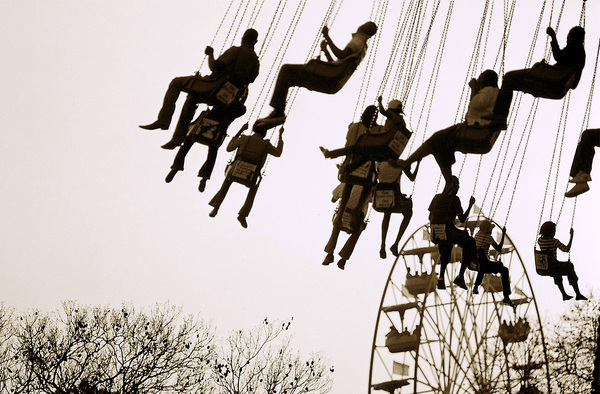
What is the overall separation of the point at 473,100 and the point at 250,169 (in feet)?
9.11

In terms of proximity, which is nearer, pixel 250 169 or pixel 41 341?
pixel 250 169

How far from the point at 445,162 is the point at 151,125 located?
11.7 ft

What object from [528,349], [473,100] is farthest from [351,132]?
[528,349]

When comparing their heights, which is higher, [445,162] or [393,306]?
[393,306]

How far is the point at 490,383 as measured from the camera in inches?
803

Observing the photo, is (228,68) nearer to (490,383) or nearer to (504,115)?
(504,115)

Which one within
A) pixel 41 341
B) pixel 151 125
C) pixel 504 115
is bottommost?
pixel 151 125

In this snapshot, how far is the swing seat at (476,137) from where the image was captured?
11.8 m

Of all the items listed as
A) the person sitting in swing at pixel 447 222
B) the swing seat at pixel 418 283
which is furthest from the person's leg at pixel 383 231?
the swing seat at pixel 418 283

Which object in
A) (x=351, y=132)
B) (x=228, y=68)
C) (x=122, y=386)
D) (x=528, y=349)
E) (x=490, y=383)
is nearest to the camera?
(x=228, y=68)

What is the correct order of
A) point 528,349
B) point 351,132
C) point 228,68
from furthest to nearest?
point 528,349 < point 351,132 < point 228,68

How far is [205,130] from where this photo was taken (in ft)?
38.9

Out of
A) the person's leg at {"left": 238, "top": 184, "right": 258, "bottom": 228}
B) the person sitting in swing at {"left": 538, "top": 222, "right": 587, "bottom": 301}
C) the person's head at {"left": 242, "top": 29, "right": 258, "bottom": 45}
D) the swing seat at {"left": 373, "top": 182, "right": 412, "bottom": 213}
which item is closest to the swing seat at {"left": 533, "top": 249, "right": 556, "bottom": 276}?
the person sitting in swing at {"left": 538, "top": 222, "right": 587, "bottom": 301}

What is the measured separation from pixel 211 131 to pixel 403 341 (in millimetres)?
11510
